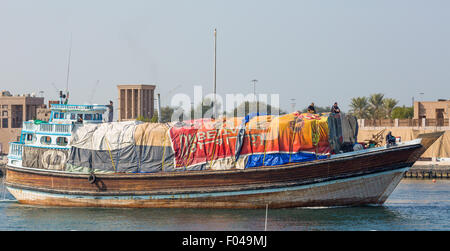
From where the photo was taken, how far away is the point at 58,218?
3019cm

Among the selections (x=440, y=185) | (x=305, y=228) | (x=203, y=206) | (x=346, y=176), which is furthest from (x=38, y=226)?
(x=440, y=185)

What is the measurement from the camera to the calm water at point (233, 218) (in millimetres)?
26609

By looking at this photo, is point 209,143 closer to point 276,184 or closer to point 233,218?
point 276,184

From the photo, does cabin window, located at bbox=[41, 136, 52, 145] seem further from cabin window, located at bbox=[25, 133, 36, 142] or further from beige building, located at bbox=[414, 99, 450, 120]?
beige building, located at bbox=[414, 99, 450, 120]

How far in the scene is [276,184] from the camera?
30.0 m

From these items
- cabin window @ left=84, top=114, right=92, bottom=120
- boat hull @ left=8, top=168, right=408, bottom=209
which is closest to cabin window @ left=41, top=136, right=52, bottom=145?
cabin window @ left=84, top=114, right=92, bottom=120

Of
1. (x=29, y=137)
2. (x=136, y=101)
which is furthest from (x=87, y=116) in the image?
(x=136, y=101)

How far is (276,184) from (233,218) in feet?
9.47

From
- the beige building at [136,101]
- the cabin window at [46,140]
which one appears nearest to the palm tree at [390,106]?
the beige building at [136,101]

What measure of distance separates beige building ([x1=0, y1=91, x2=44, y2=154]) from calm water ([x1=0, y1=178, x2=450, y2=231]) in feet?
207

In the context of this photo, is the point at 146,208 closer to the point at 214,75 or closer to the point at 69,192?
the point at 69,192

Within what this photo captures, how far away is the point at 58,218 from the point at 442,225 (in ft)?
56.2

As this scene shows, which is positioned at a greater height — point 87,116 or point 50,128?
point 87,116
